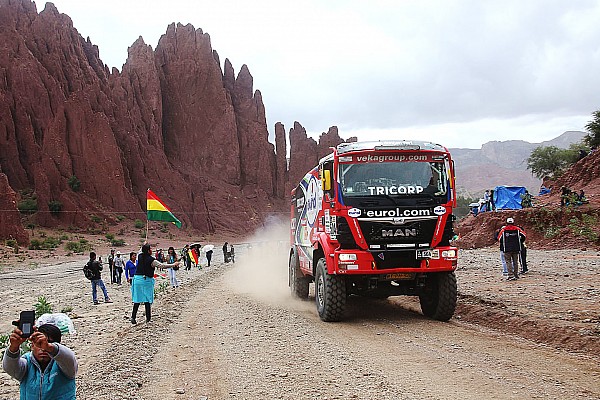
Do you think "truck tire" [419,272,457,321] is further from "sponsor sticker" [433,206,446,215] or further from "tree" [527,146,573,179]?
"tree" [527,146,573,179]

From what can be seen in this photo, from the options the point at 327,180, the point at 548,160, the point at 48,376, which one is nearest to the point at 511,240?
the point at 327,180

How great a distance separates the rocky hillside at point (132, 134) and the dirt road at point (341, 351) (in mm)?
41037

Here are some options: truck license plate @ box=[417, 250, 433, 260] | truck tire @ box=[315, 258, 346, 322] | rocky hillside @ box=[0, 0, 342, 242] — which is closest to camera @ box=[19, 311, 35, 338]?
truck tire @ box=[315, 258, 346, 322]

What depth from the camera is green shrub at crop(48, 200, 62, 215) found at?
210 feet

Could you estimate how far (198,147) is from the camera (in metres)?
95.0

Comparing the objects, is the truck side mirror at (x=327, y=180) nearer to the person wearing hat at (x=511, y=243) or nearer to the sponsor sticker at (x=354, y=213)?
the sponsor sticker at (x=354, y=213)

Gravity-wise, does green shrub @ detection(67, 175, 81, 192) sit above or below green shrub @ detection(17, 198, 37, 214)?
above

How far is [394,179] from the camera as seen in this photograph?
11734mm

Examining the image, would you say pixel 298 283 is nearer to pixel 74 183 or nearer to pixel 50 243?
pixel 50 243

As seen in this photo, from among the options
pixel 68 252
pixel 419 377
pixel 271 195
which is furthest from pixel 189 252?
pixel 271 195

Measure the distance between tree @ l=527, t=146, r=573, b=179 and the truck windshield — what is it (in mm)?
71270

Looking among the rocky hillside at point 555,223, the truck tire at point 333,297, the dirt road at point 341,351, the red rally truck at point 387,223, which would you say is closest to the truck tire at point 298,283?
the dirt road at point 341,351

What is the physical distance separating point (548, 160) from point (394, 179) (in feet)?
248

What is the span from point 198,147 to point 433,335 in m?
87.6
